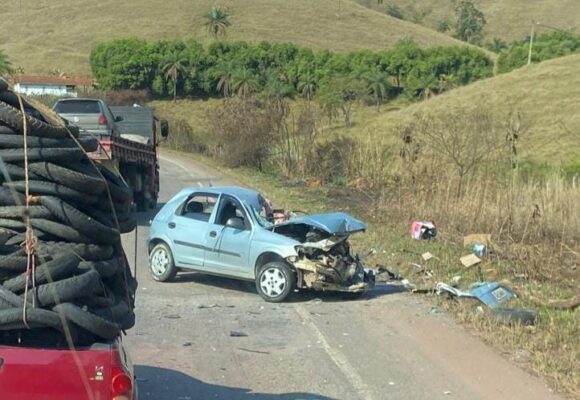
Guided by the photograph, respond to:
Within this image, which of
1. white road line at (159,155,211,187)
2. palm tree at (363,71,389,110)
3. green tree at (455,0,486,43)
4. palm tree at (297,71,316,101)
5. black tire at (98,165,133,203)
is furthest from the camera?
green tree at (455,0,486,43)

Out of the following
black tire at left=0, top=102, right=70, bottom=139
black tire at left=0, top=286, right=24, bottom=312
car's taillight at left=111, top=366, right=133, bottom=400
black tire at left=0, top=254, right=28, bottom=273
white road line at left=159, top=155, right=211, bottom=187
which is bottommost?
white road line at left=159, top=155, right=211, bottom=187

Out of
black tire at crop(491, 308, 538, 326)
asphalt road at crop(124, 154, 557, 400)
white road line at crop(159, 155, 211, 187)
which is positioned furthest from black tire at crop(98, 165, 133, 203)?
white road line at crop(159, 155, 211, 187)

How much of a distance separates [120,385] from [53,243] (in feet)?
2.71

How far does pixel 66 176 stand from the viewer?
5027 millimetres

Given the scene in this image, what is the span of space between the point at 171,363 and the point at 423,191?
13127 mm

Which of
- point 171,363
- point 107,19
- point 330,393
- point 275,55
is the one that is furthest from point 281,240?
point 107,19

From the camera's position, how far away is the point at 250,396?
7887 mm

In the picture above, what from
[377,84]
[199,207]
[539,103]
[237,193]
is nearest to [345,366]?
[237,193]

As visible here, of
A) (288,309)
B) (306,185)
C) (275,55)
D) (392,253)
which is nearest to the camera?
(288,309)

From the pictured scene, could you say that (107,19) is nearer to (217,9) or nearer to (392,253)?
(217,9)

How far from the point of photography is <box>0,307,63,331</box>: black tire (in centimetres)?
459

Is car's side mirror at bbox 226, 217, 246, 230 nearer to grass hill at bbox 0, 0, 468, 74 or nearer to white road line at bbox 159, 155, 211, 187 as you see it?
white road line at bbox 159, 155, 211, 187

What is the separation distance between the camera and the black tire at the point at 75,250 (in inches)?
191

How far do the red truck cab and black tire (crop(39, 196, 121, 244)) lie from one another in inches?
26.0
